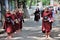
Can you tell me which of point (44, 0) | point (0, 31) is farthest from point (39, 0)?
point (0, 31)

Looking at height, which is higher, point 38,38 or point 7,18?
point 7,18

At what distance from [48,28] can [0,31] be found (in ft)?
17.0

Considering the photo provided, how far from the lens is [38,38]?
685 inches

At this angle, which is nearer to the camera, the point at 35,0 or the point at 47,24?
the point at 47,24

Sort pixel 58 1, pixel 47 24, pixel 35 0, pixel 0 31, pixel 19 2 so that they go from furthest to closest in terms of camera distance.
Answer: pixel 58 1
pixel 35 0
pixel 19 2
pixel 0 31
pixel 47 24

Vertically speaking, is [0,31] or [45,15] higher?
[45,15]

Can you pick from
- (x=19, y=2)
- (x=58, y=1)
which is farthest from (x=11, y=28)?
(x=58, y=1)

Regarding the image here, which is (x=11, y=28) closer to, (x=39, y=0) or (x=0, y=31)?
(x=0, y=31)

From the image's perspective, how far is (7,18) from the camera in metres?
15.8

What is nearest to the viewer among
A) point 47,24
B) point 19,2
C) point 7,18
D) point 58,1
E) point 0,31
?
point 7,18

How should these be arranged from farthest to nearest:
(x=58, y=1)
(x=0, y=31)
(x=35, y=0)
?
(x=58, y=1), (x=35, y=0), (x=0, y=31)

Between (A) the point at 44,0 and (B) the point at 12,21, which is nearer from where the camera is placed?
(B) the point at 12,21

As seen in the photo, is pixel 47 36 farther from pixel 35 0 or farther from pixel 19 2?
pixel 35 0

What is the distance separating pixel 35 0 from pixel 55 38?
6773 centimetres
